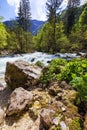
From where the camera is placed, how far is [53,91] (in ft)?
28.5

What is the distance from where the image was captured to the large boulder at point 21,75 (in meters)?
10.6

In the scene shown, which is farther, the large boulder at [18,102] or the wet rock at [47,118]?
the large boulder at [18,102]

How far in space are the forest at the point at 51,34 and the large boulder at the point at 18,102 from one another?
22.7 metres

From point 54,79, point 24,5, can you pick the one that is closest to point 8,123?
point 54,79

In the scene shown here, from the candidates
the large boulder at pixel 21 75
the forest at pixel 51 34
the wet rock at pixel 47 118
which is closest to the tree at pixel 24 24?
the forest at pixel 51 34

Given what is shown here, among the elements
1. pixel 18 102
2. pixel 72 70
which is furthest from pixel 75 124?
pixel 72 70

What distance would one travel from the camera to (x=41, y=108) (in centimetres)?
768

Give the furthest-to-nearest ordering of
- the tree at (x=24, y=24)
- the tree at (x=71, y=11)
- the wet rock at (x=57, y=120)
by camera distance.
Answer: the tree at (x=71, y=11)
the tree at (x=24, y=24)
the wet rock at (x=57, y=120)

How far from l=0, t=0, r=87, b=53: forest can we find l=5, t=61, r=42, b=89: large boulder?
19874 millimetres

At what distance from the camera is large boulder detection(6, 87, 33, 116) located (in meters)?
7.59

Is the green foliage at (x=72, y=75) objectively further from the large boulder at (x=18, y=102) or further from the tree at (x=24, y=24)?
the tree at (x=24, y=24)

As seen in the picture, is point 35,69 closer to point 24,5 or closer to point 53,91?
point 53,91

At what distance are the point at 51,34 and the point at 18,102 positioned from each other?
97.6ft

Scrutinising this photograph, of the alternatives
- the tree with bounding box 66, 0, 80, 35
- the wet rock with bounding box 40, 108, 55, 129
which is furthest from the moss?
the tree with bounding box 66, 0, 80, 35
